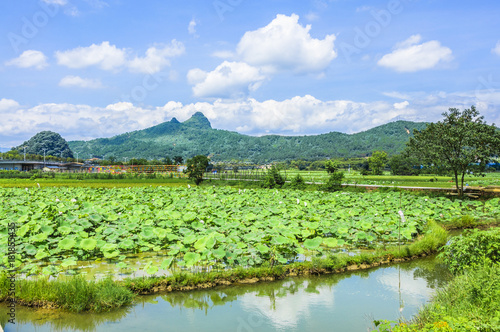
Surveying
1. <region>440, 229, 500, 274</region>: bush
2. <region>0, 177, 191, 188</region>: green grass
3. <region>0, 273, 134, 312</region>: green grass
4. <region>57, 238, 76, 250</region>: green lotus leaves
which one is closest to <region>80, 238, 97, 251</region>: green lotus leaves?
<region>57, 238, 76, 250</region>: green lotus leaves

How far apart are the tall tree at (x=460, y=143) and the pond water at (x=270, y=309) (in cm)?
1486

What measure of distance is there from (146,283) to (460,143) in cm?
2037

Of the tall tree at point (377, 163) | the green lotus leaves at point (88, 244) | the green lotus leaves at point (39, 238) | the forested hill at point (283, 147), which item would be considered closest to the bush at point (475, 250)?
the green lotus leaves at point (88, 244)

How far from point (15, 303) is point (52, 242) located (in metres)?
2.28

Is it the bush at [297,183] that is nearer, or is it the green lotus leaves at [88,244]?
the green lotus leaves at [88,244]

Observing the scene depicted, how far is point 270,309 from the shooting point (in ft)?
21.6

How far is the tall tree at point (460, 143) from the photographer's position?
20156 mm

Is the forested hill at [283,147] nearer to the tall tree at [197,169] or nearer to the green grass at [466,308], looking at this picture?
the tall tree at [197,169]

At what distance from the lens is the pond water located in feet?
19.4

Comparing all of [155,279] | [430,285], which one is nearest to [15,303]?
[155,279]

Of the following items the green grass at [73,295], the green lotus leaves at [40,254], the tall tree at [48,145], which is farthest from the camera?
the tall tree at [48,145]

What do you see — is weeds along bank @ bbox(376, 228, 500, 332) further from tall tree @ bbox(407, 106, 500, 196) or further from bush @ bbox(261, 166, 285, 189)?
bush @ bbox(261, 166, 285, 189)

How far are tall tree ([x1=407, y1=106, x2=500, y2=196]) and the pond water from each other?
14858 mm

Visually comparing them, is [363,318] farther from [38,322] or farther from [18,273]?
[18,273]
